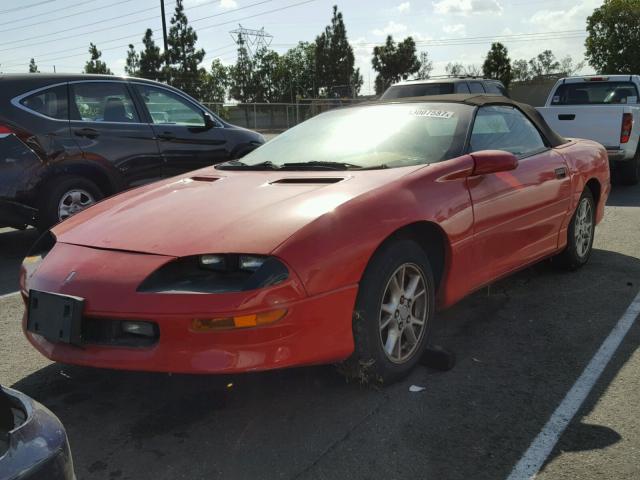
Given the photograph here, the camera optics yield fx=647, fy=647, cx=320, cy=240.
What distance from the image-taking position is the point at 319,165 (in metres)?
3.76

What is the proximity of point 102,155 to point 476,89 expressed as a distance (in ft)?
29.7

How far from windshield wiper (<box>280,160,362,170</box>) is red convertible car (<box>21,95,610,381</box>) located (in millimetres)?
14

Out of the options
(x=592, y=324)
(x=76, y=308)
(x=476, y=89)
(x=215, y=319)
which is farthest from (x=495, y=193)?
(x=476, y=89)

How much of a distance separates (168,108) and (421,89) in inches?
273

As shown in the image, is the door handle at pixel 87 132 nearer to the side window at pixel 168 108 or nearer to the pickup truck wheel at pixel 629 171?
the side window at pixel 168 108

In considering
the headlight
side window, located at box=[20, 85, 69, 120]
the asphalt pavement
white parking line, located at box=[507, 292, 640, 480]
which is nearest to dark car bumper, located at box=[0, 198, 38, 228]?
side window, located at box=[20, 85, 69, 120]

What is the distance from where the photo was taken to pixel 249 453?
2611 mm

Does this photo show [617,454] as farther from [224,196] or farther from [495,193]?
[224,196]

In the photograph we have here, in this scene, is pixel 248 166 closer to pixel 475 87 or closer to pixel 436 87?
pixel 436 87

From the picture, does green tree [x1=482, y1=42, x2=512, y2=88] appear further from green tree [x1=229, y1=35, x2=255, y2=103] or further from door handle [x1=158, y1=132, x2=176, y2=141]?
door handle [x1=158, y1=132, x2=176, y2=141]

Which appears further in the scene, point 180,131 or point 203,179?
point 180,131

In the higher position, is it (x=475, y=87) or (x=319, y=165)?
(x=475, y=87)

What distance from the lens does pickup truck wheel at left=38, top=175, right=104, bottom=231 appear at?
20.2ft

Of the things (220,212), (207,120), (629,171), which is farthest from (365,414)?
(629,171)
